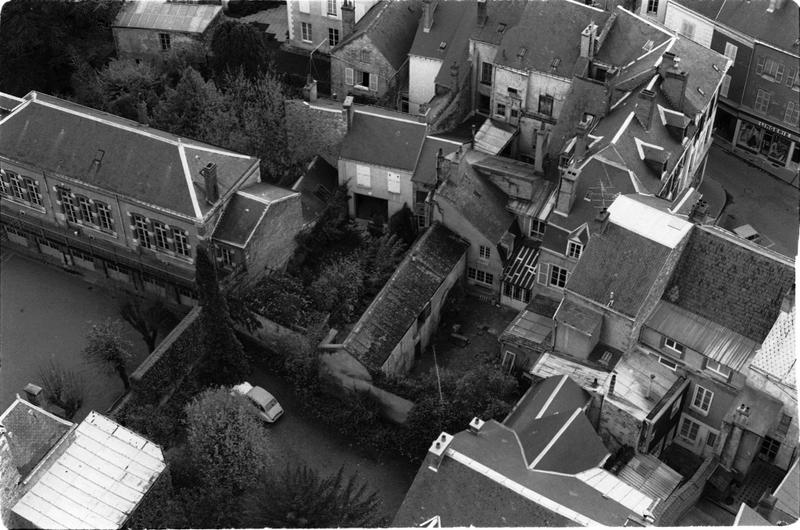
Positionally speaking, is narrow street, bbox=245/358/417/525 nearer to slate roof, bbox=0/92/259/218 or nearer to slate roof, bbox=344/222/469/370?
slate roof, bbox=344/222/469/370

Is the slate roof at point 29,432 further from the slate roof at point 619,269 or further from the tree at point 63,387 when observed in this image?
the slate roof at point 619,269

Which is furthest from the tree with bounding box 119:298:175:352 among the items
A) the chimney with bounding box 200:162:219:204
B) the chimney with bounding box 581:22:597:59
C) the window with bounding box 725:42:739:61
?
the window with bounding box 725:42:739:61

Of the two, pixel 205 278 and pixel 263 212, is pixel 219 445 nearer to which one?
pixel 205 278

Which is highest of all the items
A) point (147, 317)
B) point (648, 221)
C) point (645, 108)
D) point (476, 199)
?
point (645, 108)

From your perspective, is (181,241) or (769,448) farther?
(181,241)

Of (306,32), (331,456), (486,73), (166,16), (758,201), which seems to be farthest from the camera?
(306,32)

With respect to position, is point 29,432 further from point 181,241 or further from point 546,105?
point 546,105

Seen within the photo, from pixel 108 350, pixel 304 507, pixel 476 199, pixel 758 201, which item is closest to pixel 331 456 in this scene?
pixel 304 507
